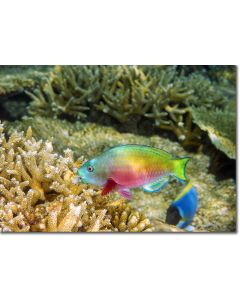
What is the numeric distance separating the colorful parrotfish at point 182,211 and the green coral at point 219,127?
0.69 meters

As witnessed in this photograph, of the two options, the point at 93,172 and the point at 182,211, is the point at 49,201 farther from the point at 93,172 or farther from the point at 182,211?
the point at 182,211

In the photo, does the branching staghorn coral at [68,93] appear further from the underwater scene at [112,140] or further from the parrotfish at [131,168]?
the parrotfish at [131,168]

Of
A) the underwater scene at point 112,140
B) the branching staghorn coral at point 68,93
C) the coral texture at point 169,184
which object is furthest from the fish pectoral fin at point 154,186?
the branching staghorn coral at point 68,93

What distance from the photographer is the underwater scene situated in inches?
93.4

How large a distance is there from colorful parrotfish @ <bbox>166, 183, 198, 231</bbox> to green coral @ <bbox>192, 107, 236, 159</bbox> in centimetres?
69

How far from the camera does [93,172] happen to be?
199 cm

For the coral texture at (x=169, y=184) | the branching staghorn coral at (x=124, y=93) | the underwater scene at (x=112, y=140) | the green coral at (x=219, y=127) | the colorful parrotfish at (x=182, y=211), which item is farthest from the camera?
the branching staghorn coral at (x=124, y=93)

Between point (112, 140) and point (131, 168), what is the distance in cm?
151

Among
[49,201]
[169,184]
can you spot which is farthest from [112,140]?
[49,201]

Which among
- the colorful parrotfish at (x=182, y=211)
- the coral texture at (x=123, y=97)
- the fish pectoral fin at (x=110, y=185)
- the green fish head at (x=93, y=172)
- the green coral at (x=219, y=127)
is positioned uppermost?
the coral texture at (x=123, y=97)

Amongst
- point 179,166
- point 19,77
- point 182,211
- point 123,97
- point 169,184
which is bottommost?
point 182,211

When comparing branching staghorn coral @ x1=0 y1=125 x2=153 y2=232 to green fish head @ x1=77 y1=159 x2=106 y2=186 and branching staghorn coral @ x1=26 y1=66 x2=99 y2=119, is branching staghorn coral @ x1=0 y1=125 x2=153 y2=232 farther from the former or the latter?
branching staghorn coral @ x1=26 y1=66 x2=99 y2=119

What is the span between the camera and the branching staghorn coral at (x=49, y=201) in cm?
227
